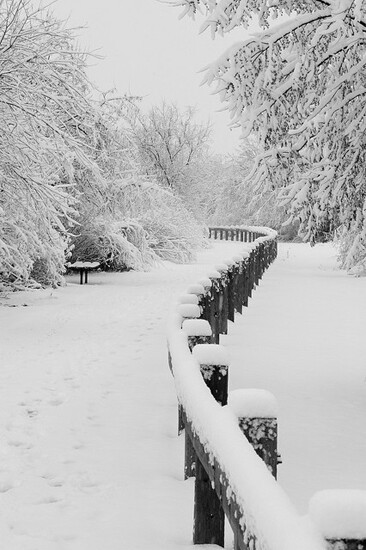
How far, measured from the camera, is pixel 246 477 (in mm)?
2234

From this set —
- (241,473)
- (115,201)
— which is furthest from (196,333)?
(115,201)

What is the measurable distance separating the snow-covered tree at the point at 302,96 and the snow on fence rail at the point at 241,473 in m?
2.56

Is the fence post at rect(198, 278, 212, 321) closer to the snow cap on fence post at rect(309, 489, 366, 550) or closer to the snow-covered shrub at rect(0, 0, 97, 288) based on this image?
the snow-covered shrub at rect(0, 0, 97, 288)

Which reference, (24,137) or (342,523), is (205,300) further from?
(342,523)

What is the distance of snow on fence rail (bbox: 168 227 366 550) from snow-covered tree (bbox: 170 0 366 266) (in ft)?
8.40

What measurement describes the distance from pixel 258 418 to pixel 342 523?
1.18 m

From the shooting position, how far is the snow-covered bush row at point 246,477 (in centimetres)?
176

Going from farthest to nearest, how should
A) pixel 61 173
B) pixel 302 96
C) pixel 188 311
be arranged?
1. pixel 61 173
2. pixel 302 96
3. pixel 188 311

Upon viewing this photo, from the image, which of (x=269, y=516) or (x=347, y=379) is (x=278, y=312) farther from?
(x=269, y=516)

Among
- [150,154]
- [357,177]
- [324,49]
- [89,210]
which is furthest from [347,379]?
[150,154]

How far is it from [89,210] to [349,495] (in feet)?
59.6

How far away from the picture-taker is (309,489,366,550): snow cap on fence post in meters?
1.57

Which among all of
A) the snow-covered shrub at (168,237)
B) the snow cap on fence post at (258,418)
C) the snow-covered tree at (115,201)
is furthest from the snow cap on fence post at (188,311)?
the snow-covered shrub at (168,237)

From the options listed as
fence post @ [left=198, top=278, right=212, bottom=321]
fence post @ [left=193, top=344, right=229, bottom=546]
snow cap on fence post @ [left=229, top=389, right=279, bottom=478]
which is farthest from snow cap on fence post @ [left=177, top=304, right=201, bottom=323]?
snow cap on fence post @ [left=229, top=389, right=279, bottom=478]
